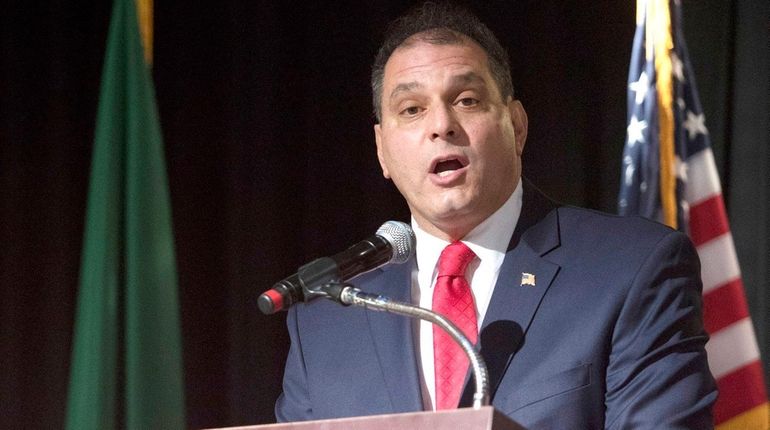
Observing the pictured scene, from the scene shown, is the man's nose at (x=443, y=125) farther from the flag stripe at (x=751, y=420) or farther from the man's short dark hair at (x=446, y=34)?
the flag stripe at (x=751, y=420)

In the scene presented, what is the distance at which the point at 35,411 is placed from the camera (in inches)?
144

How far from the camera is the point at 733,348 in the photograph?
10.2 ft

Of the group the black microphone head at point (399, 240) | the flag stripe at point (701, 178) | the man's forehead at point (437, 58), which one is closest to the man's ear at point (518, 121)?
the man's forehead at point (437, 58)

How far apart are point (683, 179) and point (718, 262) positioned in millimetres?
268

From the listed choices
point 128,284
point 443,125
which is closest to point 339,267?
point 443,125

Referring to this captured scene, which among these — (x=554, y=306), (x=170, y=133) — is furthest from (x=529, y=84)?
(x=554, y=306)

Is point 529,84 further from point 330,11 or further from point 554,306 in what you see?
point 554,306

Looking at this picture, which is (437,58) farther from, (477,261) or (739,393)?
(739,393)

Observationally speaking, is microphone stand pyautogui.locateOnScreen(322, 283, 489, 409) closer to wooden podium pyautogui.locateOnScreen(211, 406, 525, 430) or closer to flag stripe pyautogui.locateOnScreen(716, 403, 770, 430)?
wooden podium pyautogui.locateOnScreen(211, 406, 525, 430)

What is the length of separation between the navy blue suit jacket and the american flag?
2.77 feet

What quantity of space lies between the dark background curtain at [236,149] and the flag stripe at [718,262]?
16.5 inches

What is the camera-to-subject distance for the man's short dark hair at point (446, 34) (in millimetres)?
2553

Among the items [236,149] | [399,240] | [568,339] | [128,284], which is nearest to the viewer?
[399,240]

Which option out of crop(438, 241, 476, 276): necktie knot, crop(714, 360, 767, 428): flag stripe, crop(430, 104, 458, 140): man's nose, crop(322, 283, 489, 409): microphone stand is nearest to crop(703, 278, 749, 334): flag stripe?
crop(714, 360, 767, 428): flag stripe
